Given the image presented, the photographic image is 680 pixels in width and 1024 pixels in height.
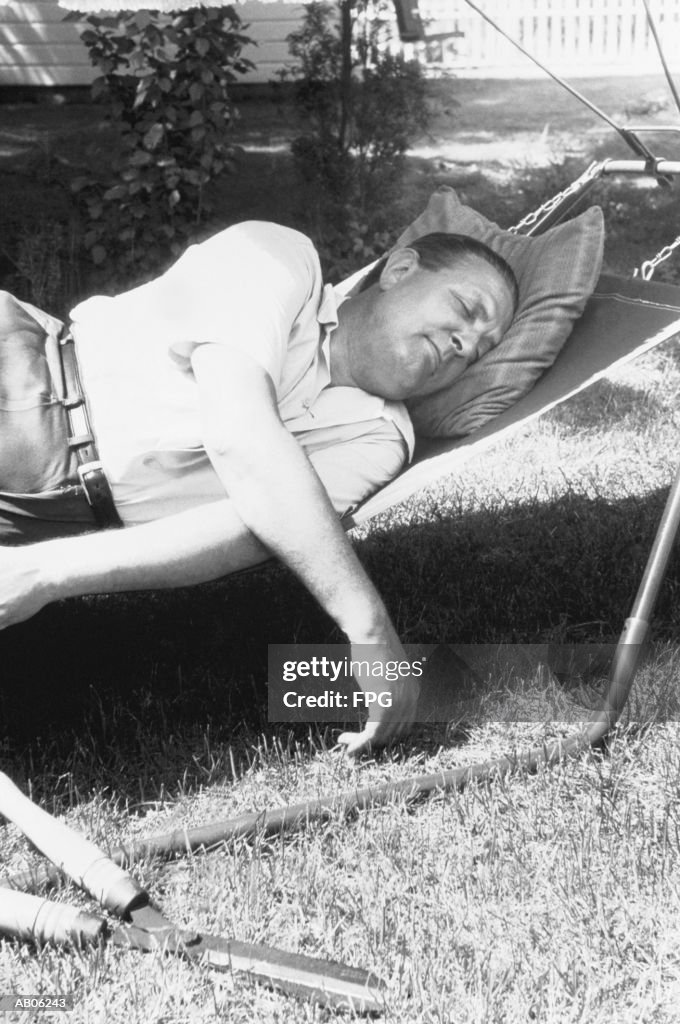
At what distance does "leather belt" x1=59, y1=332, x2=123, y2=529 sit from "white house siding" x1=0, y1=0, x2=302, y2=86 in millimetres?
5012

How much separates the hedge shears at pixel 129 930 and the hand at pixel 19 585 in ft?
1.14

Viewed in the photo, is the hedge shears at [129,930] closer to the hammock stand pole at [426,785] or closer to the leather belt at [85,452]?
the hammock stand pole at [426,785]

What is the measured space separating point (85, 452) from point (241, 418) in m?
0.43

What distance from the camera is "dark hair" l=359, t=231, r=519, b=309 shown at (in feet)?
8.84

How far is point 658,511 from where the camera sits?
3729 millimetres

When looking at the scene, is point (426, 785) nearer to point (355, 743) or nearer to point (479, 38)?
point (355, 743)

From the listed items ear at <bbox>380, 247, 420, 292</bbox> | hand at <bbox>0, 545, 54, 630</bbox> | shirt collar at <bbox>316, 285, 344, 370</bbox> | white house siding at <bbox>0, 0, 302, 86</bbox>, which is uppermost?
white house siding at <bbox>0, 0, 302, 86</bbox>

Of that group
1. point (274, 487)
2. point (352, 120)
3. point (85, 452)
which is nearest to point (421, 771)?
point (274, 487)

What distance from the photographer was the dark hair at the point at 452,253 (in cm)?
269

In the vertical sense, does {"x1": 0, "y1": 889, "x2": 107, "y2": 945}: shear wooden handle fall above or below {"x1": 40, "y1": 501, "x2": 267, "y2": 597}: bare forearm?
below

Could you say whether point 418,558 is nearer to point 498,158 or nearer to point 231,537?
point 231,537

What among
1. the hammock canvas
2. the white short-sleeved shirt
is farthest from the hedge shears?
the hammock canvas

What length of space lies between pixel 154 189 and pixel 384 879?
447cm

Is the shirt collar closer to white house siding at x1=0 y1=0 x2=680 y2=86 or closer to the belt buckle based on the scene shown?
the belt buckle
